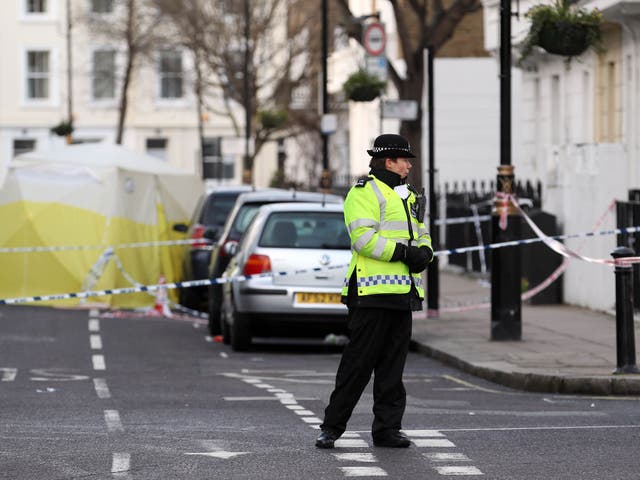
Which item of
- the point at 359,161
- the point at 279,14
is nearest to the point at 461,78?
the point at 359,161

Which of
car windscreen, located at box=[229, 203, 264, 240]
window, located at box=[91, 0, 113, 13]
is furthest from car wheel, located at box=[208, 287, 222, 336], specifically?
window, located at box=[91, 0, 113, 13]

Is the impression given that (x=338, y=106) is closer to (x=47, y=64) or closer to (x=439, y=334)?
(x=47, y=64)

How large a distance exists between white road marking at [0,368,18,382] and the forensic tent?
986 centimetres

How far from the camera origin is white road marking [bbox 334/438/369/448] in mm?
10130

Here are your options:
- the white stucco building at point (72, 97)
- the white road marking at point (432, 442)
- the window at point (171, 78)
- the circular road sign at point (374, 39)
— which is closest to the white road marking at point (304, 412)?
the white road marking at point (432, 442)

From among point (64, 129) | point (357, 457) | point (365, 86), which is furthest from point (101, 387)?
point (64, 129)

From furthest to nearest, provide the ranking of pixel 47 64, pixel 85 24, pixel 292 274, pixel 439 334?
pixel 47 64, pixel 85 24, pixel 439 334, pixel 292 274

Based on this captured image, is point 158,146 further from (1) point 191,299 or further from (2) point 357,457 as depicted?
(2) point 357,457

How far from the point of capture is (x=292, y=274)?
17750 mm

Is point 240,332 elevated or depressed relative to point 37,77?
depressed

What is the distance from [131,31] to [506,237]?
45.9 m

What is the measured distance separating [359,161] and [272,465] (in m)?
45.5

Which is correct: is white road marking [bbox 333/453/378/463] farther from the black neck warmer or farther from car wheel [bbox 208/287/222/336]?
car wheel [bbox 208/287/222/336]

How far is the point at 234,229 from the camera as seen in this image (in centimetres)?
2117
